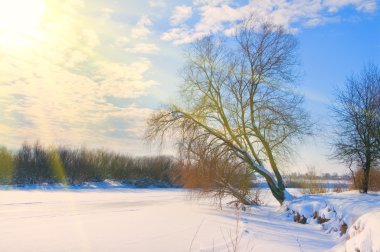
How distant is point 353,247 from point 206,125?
44.4ft

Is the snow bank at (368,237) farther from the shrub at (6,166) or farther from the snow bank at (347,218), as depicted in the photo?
the shrub at (6,166)

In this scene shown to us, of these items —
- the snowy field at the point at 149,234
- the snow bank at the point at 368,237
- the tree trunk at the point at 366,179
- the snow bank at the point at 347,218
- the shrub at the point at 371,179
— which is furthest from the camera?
the shrub at the point at 371,179

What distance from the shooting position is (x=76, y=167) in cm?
4244

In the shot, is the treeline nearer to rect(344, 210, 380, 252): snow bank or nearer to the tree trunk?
the tree trunk

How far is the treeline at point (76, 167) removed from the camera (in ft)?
126

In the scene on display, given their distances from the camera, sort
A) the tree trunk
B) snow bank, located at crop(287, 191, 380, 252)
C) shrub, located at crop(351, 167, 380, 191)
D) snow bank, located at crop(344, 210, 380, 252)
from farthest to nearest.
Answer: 1. shrub, located at crop(351, 167, 380, 191)
2. the tree trunk
3. snow bank, located at crop(287, 191, 380, 252)
4. snow bank, located at crop(344, 210, 380, 252)

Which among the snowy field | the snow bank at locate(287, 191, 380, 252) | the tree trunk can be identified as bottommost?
the snowy field

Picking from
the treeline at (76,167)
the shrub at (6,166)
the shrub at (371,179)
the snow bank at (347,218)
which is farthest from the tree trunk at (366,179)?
the shrub at (6,166)

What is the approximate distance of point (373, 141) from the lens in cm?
2217

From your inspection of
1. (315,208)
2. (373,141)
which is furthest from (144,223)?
(373,141)

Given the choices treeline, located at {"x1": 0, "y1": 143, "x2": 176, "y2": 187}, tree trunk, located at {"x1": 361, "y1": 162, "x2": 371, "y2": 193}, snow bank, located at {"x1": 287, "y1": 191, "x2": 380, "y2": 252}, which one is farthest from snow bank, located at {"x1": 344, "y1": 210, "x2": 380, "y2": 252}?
treeline, located at {"x1": 0, "y1": 143, "x2": 176, "y2": 187}

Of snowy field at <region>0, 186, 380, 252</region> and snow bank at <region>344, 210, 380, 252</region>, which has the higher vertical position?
snow bank at <region>344, 210, 380, 252</region>

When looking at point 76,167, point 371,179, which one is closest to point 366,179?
point 371,179

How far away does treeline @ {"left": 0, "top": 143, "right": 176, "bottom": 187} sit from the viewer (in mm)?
38312
